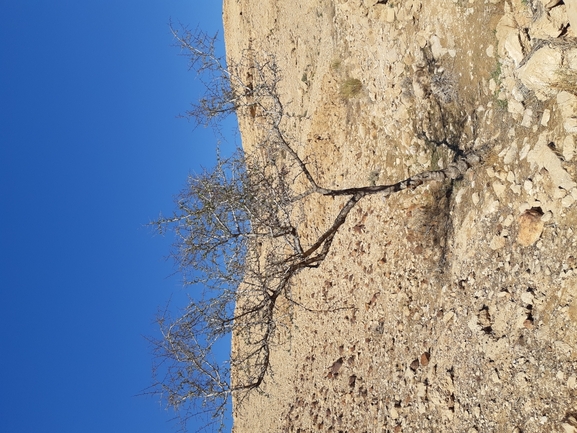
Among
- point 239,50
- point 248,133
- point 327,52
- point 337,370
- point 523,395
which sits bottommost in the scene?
point 523,395

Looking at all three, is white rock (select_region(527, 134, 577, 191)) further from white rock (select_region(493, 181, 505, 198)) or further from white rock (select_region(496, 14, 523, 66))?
white rock (select_region(496, 14, 523, 66))

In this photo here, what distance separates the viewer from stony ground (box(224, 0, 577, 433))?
14.0ft

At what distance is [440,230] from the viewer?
6.02 m

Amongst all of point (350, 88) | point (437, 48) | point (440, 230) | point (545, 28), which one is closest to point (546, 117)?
point (545, 28)

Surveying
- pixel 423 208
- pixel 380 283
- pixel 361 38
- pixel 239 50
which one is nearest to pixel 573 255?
pixel 423 208

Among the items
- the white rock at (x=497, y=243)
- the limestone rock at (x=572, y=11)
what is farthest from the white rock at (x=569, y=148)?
the white rock at (x=497, y=243)

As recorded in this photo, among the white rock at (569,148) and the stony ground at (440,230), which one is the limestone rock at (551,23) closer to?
the stony ground at (440,230)

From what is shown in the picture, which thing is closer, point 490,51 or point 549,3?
point 549,3

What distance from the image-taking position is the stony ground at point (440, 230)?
427cm

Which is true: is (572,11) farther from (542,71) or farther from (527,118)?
(527,118)

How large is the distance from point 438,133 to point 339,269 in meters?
2.94

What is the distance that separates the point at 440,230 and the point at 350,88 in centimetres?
360

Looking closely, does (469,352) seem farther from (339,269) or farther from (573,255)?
(339,269)

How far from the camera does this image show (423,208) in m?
6.40
